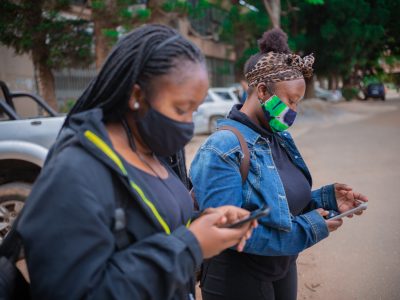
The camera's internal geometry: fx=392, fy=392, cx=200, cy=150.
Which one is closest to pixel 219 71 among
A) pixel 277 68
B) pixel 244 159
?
pixel 277 68

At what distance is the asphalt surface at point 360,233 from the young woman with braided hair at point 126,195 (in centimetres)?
261

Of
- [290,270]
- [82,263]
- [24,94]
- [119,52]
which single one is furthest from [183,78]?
[24,94]

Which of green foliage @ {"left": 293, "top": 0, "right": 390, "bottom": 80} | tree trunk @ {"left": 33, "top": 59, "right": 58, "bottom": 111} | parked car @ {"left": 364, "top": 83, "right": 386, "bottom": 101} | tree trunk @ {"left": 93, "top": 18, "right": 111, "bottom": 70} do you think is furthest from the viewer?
parked car @ {"left": 364, "top": 83, "right": 386, "bottom": 101}

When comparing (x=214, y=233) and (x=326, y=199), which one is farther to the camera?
(x=326, y=199)

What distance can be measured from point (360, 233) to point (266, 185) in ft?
11.1

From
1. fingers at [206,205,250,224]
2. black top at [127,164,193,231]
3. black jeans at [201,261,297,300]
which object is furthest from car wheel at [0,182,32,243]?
fingers at [206,205,250,224]

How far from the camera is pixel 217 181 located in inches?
71.2

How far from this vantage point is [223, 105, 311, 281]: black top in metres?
1.94

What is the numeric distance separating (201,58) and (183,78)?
147 millimetres

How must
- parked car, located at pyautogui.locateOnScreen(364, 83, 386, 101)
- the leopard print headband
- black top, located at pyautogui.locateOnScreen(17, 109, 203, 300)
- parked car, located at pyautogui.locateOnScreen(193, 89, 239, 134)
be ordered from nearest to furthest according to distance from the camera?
black top, located at pyautogui.locateOnScreen(17, 109, 203, 300) → the leopard print headband → parked car, located at pyautogui.locateOnScreen(193, 89, 239, 134) → parked car, located at pyautogui.locateOnScreen(364, 83, 386, 101)

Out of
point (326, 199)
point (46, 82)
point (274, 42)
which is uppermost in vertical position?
point (274, 42)

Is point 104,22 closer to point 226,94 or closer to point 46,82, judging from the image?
point 46,82

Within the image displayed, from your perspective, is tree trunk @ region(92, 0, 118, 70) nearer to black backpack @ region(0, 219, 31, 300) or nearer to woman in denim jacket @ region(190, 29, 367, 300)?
woman in denim jacket @ region(190, 29, 367, 300)

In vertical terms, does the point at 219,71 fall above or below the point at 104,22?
below
